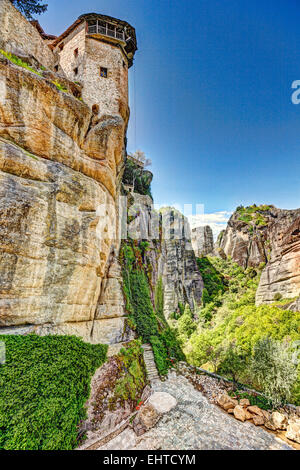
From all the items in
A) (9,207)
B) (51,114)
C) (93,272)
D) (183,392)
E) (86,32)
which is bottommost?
(183,392)

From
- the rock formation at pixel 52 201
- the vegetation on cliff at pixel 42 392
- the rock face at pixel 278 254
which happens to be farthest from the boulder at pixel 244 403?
the rock face at pixel 278 254

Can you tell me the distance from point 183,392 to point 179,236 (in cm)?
3463

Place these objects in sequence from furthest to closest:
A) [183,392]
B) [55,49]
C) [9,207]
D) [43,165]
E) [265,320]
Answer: [265,320]
[55,49]
[183,392]
[43,165]
[9,207]

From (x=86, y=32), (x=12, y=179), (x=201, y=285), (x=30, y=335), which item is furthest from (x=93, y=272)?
(x=201, y=285)

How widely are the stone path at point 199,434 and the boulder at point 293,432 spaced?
589 millimetres

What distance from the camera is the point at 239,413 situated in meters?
9.95

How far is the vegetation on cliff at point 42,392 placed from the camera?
597 cm

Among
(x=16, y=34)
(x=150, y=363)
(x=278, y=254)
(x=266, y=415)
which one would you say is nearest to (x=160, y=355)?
(x=150, y=363)

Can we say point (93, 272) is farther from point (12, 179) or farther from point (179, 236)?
point (179, 236)

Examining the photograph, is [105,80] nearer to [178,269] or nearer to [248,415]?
[248,415]

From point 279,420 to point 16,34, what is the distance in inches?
907

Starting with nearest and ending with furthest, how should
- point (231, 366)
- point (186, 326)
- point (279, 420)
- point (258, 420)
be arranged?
point (279, 420), point (258, 420), point (231, 366), point (186, 326)

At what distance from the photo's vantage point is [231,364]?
45.6 feet

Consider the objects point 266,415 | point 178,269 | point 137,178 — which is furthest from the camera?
point 178,269
